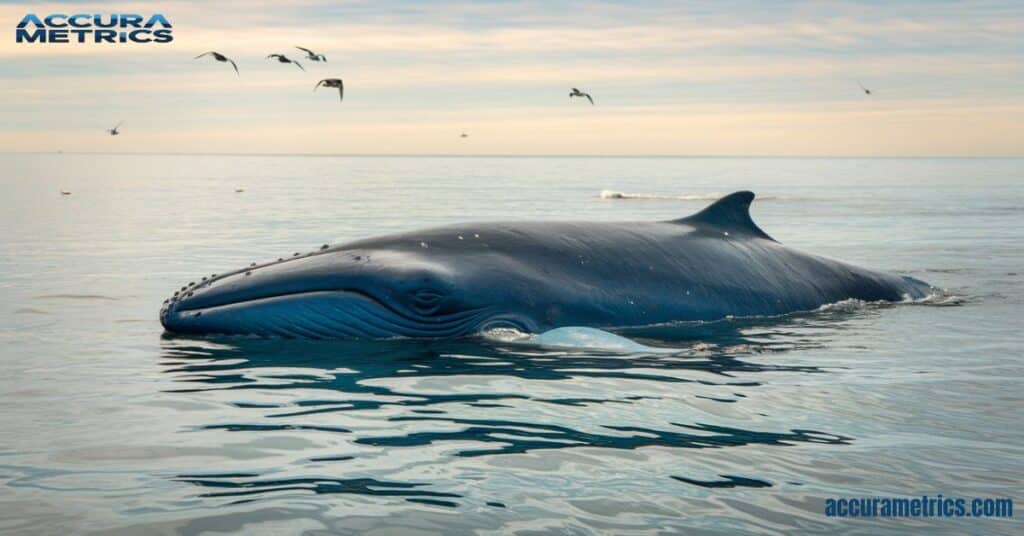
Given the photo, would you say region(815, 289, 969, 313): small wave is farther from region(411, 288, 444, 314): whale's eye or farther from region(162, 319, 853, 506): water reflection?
region(411, 288, 444, 314): whale's eye

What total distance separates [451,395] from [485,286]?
11.0 feet

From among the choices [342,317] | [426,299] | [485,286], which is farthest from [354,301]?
[485,286]

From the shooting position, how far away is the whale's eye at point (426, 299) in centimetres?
1363

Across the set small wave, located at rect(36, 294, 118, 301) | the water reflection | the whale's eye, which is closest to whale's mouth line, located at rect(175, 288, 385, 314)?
A: the whale's eye

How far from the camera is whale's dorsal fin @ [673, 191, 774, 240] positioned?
16875 mm

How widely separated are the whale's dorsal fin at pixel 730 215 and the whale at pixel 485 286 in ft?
1.43

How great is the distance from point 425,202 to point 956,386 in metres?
52.4

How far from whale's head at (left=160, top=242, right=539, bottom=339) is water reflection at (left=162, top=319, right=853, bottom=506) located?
0.23 m

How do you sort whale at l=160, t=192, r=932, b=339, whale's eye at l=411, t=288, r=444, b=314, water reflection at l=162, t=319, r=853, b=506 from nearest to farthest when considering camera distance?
1. water reflection at l=162, t=319, r=853, b=506
2. whale at l=160, t=192, r=932, b=339
3. whale's eye at l=411, t=288, r=444, b=314

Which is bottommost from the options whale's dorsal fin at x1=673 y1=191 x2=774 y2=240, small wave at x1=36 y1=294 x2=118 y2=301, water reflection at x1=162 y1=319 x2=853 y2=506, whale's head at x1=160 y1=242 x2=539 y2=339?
small wave at x1=36 y1=294 x2=118 y2=301

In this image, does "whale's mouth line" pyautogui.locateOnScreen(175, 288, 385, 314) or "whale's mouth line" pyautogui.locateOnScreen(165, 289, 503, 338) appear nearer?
"whale's mouth line" pyautogui.locateOnScreen(165, 289, 503, 338)

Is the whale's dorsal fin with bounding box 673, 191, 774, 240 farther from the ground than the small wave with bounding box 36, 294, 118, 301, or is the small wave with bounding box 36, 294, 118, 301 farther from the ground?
the whale's dorsal fin with bounding box 673, 191, 774, 240

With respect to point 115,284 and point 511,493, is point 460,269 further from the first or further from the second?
point 115,284

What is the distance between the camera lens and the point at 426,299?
13672 millimetres
